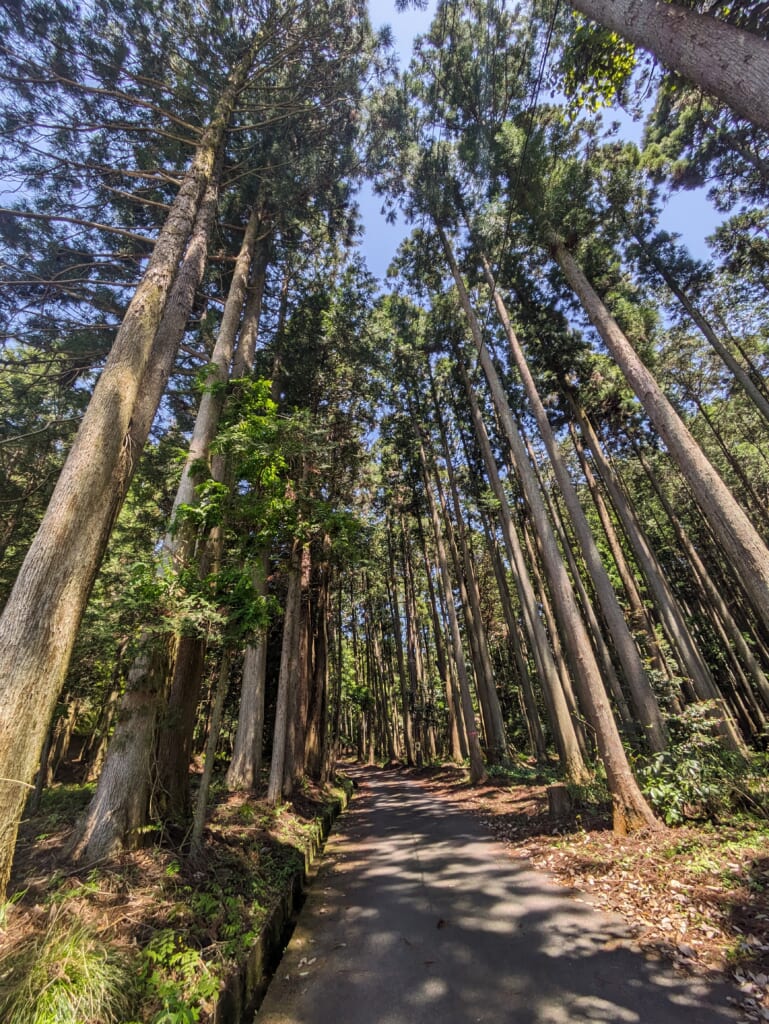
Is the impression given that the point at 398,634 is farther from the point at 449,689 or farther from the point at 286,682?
the point at 286,682

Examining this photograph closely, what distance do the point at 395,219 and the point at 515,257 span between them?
14.4ft

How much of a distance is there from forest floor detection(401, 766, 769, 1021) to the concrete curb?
3019mm

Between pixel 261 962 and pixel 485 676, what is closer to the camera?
pixel 261 962

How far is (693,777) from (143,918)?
6.51 metres

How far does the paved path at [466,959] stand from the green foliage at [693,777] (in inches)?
86.2

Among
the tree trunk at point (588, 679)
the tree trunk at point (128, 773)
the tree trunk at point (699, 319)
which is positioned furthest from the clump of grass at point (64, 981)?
the tree trunk at point (699, 319)

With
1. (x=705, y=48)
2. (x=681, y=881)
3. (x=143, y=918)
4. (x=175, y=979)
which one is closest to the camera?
(x=175, y=979)

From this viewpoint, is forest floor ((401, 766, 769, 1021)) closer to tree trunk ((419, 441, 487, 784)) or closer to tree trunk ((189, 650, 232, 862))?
tree trunk ((189, 650, 232, 862))

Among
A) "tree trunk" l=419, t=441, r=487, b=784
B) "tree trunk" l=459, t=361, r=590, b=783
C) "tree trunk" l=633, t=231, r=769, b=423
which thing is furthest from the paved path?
"tree trunk" l=633, t=231, r=769, b=423

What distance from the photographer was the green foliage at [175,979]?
7.77ft

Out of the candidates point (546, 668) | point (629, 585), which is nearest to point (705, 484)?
point (546, 668)

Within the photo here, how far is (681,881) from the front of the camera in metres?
3.95

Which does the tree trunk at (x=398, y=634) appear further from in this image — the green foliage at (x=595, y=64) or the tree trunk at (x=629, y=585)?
the green foliage at (x=595, y=64)

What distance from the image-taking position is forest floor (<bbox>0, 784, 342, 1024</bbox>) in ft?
7.71
